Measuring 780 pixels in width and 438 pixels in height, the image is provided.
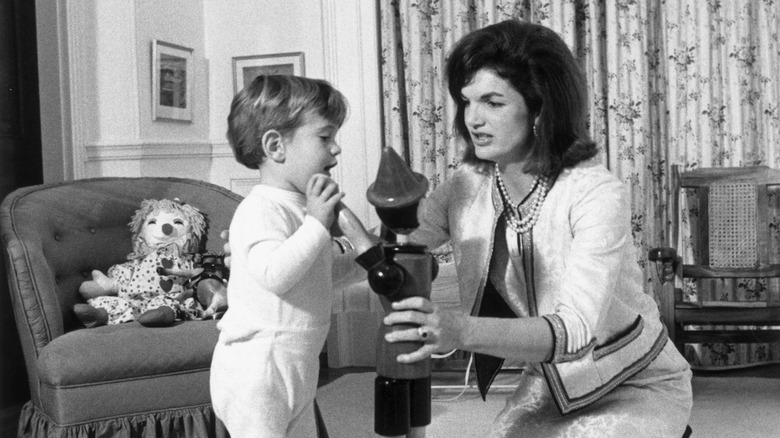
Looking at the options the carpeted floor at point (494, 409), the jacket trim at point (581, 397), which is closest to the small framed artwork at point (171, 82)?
the carpeted floor at point (494, 409)

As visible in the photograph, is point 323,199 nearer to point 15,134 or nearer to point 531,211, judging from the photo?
point 531,211

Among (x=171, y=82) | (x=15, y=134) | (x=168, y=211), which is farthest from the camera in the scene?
(x=171, y=82)

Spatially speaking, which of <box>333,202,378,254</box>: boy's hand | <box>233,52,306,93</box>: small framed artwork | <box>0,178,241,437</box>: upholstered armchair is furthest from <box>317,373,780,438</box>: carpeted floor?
<box>333,202,378,254</box>: boy's hand

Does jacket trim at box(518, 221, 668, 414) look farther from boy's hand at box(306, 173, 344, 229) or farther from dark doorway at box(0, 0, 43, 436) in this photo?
dark doorway at box(0, 0, 43, 436)

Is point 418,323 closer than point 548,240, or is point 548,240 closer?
point 418,323

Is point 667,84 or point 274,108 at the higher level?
point 667,84

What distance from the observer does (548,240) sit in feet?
5.30

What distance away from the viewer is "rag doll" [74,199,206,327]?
3.15 m

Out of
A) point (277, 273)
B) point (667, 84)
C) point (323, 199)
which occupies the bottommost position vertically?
point (277, 273)

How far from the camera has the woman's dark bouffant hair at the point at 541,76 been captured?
1555 mm

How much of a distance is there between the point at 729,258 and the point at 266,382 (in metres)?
3.23

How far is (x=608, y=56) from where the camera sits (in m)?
4.50

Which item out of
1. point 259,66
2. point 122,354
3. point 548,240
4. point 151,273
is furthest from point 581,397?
point 259,66

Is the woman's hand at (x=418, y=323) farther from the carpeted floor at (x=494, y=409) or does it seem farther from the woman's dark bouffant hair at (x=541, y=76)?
the carpeted floor at (x=494, y=409)
